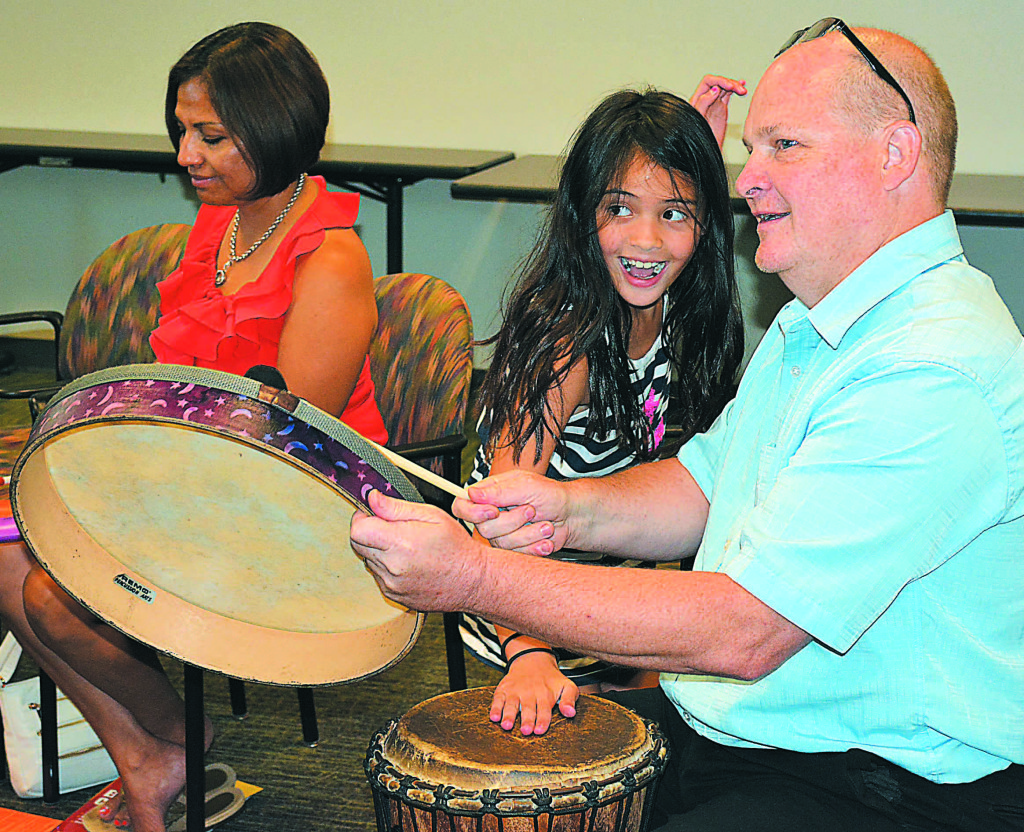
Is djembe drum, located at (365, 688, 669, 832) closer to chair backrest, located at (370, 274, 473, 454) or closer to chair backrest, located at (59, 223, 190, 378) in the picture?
chair backrest, located at (370, 274, 473, 454)

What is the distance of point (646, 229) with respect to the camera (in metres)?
1.80

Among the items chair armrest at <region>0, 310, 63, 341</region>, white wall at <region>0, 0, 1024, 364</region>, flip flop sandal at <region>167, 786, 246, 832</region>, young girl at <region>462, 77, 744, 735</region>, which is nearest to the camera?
young girl at <region>462, 77, 744, 735</region>

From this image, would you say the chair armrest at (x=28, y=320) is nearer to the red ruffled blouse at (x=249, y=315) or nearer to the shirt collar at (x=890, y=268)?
the red ruffled blouse at (x=249, y=315)

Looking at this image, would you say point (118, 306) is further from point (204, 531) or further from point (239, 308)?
point (204, 531)

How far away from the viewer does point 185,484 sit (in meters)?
1.22

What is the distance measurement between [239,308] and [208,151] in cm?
31

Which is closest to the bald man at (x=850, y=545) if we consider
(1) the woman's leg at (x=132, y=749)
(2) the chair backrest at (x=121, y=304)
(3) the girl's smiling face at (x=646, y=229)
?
(3) the girl's smiling face at (x=646, y=229)

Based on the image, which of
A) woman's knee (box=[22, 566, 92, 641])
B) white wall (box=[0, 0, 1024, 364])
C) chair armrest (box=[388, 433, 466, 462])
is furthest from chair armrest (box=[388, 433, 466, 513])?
white wall (box=[0, 0, 1024, 364])

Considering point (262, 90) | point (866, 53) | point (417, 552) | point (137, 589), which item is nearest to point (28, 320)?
point (262, 90)

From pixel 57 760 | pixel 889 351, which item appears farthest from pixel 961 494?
pixel 57 760

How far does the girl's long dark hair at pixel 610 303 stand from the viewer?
5.70ft

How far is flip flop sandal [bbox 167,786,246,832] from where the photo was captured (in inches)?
78.8

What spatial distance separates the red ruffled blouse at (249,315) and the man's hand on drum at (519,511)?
0.69 meters

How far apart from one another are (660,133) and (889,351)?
837mm
